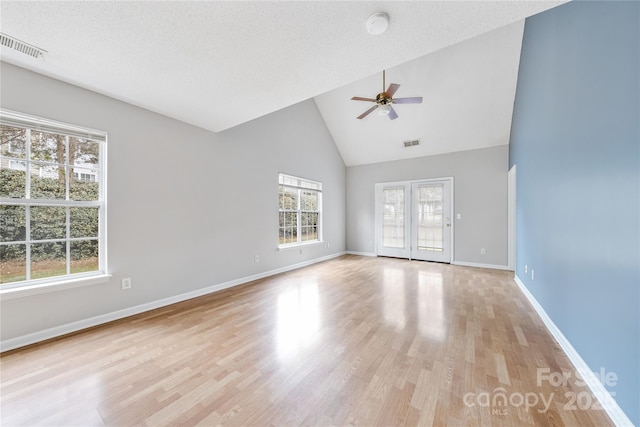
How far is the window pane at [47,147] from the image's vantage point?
2.30 meters

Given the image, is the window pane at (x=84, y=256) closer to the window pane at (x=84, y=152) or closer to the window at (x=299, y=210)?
the window pane at (x=84, y=152)

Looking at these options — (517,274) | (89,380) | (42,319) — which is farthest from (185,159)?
(517,274)

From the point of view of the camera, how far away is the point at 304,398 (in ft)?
5.03

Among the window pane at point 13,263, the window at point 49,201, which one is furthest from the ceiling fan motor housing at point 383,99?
the window pane at point 13,263

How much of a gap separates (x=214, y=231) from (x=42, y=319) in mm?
1861

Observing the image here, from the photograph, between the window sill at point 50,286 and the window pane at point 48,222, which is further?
the window pane at point 48,222

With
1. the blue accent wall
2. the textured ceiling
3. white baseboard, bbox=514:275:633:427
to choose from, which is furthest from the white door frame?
white baseboard, bbox=514:275:633:427

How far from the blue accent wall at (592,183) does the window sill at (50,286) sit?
4.11 meters

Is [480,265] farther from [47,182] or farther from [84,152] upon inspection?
[47,182]

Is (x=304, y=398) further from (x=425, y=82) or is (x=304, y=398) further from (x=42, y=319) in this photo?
(x=425, y=82)

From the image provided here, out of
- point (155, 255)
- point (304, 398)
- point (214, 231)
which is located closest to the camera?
point (304, 398)

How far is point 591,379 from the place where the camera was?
1637mm

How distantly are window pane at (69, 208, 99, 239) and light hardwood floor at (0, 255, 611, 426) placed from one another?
987 mm

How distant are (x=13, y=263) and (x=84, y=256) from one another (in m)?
0.47
